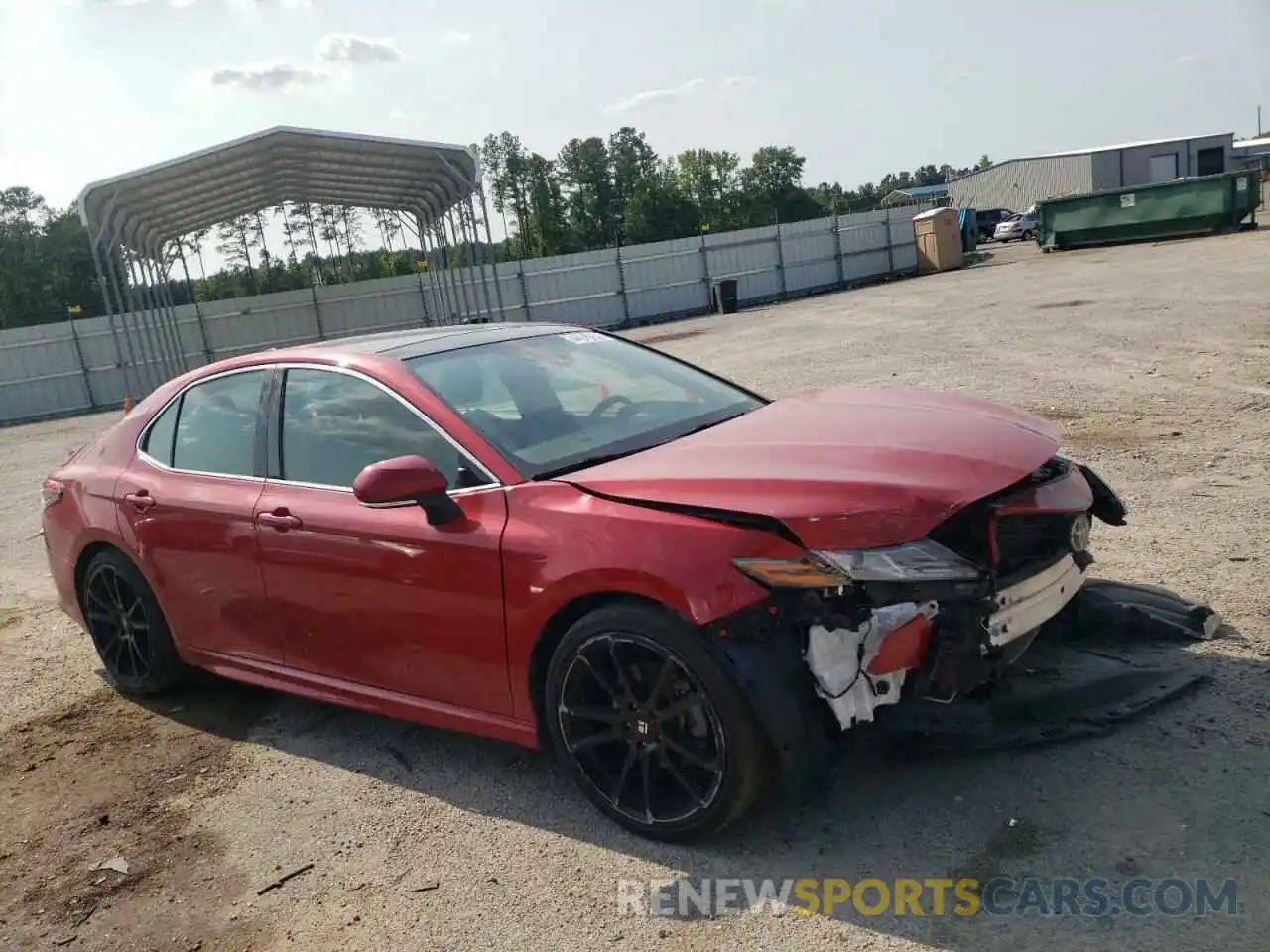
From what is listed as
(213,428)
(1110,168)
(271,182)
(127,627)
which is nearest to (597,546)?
(213,428)

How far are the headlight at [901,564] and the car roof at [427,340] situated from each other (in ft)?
6.55

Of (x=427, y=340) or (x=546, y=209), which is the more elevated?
(x=546, y=209)

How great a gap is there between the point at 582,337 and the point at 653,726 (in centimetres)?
205

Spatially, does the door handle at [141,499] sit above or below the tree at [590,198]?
below

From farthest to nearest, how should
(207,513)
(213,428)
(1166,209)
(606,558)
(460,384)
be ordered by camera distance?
(1166,209) < (213,428) < (207,513) < (460,384) < (606,558)

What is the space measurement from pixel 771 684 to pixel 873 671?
0.94 feet

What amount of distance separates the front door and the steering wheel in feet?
2.00

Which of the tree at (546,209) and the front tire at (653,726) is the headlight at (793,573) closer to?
the front tire at (653,726)

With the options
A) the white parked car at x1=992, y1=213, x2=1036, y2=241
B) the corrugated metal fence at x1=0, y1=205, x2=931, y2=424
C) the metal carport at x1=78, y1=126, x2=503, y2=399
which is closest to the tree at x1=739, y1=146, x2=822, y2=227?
the white parked car at x1=992, y1=213, x2=1036, y2=241

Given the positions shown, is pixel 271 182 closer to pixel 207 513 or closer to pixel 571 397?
pixel 207 513

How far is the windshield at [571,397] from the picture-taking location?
367 cm

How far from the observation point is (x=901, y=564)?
2.90 meters

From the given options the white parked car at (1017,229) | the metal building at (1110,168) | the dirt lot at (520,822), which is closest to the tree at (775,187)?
the metal building at (1110,168)

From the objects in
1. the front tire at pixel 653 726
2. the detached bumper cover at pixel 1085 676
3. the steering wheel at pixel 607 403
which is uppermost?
the steering wheel at pixel 607 403
